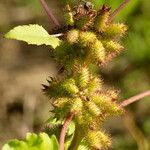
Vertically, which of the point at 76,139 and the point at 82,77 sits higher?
the point at 82,77

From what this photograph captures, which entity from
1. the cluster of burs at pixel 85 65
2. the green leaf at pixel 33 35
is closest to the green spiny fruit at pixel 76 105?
the cluster of burs at pixel 85 65

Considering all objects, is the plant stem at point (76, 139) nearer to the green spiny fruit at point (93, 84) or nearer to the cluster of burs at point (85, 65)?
the cluster of burs at point (85, 65)

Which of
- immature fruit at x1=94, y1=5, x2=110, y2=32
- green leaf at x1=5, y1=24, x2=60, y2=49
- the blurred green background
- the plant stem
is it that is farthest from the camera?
the blurred green background

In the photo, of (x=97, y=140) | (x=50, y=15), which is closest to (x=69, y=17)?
(x=50, y=15)

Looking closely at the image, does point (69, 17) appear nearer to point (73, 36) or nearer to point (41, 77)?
point (73, 36)

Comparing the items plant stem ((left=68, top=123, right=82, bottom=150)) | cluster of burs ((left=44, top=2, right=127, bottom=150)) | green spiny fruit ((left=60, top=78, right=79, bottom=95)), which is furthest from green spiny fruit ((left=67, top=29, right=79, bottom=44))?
plant stem ((left=68, top=123, right=82, bottom=150))

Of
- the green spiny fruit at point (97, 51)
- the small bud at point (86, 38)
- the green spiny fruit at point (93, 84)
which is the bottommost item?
the green spiny fruit at point (93, 84)

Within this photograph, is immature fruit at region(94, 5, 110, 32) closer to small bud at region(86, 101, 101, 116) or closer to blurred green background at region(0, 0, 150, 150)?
small bud at region(86, 101, 101, 116)
